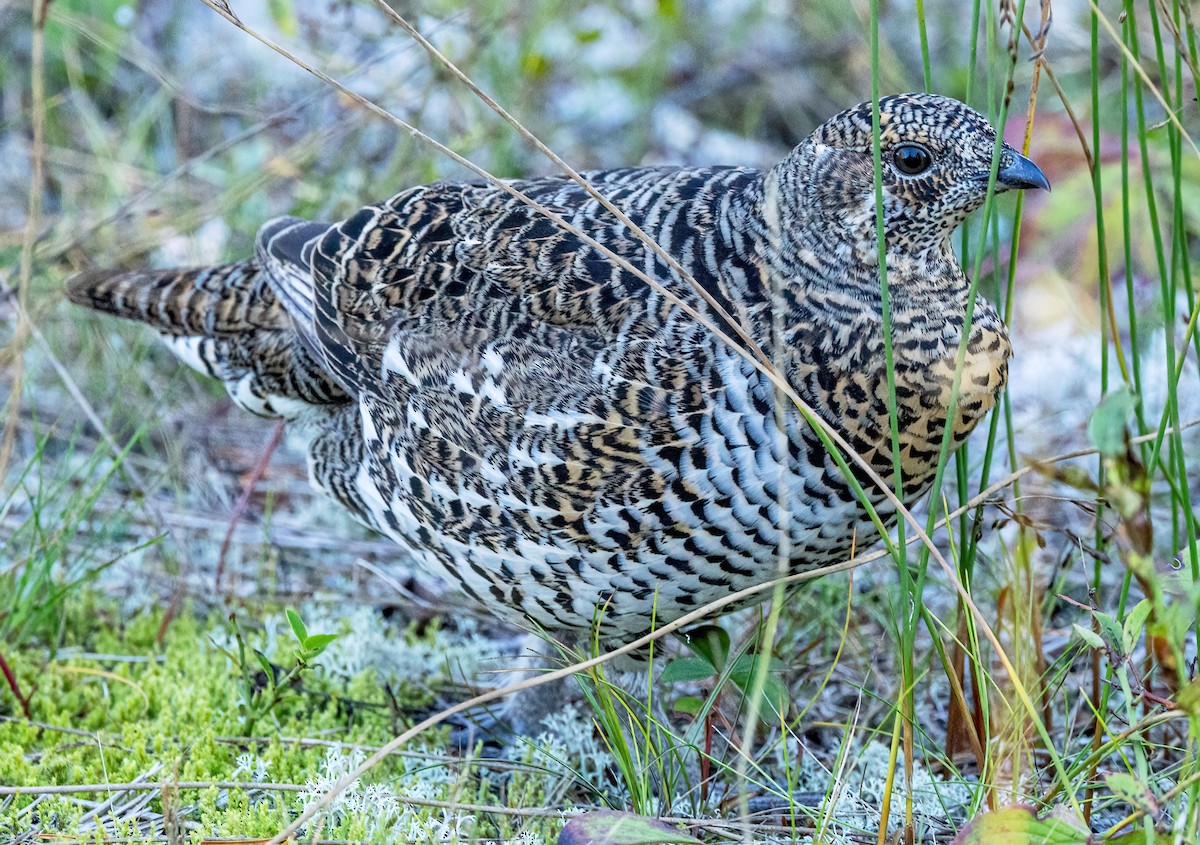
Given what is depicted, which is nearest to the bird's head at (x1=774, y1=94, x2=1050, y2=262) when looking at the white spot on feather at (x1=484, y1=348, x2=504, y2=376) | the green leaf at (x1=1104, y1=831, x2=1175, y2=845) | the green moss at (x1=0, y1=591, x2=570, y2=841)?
the white spot on feather at (x1=484, y1=348, x2=504, y2=376)

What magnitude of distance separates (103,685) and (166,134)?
349cm

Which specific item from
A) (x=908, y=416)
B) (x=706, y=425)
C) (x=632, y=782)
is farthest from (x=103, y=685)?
(x=908, y=416)

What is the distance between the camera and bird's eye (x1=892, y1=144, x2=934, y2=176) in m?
2.50

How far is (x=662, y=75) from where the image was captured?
21.0 ft

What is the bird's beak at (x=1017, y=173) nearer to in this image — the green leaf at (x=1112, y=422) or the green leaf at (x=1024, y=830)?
the green leaf at (x=1112, y=422)

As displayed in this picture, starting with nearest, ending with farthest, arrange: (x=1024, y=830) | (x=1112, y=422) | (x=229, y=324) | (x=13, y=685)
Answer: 1. (x=1112, y=422)
2. (x=1024, y=830)
3. (x=13, y=685)
4. (x=229, y=324)

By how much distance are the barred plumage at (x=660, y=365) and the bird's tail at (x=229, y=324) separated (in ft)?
1.71

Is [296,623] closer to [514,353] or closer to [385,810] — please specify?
[385,810]

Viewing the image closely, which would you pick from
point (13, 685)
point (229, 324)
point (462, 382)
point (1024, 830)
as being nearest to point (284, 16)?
point (229, 324)

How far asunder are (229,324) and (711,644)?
176 centimetres

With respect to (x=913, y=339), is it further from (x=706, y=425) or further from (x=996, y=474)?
(x=996, y=474)

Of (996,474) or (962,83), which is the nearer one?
(996,474)

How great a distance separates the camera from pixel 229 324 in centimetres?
362

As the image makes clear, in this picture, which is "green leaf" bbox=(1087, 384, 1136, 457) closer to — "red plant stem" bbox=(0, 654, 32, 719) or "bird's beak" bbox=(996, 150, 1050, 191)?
"bird's beak" bbox=(996, 150, 1050, 191)
